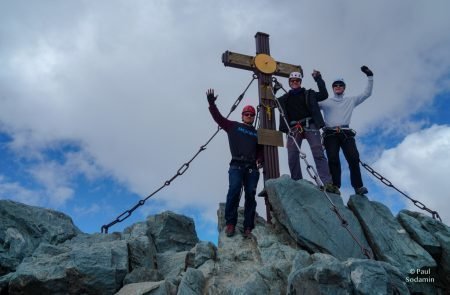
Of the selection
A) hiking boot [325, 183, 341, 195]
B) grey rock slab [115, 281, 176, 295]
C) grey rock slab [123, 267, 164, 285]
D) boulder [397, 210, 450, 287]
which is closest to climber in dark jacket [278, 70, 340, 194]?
hiking boot [325, 183, 341, 195]

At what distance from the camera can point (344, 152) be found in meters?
A: 11.0

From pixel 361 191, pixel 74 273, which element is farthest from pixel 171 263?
pixel 361 191

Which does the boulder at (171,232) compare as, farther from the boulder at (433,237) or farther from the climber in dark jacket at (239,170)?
the boulder at (433,237)

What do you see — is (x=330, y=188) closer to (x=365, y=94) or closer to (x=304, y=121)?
(x=304, y=121)

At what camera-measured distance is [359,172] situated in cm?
1086

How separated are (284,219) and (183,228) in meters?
3.77

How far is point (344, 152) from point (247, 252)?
3.78 m

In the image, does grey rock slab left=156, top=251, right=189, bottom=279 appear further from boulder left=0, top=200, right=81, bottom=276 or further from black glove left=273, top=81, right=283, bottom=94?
black glove left=273, top=81, right=283, bottom=94

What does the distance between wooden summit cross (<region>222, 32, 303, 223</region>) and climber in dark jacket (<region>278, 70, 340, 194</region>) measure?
443 mm

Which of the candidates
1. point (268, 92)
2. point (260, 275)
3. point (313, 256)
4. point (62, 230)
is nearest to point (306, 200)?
point (313, 256)

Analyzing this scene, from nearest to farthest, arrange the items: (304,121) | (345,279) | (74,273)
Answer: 1. (345,279)
2. (74,273)
3. (304,121)

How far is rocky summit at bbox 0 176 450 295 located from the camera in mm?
8086

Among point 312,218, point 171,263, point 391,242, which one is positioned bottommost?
point 171,263

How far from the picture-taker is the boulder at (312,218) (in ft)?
29.7
